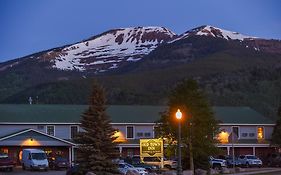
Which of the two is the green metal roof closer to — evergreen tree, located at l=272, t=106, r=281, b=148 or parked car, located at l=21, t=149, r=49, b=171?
evergreen tree, located at l=272, t=106, r=281, b=148

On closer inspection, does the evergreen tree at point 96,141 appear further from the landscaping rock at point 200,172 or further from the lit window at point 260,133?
the lit window at point 260,133

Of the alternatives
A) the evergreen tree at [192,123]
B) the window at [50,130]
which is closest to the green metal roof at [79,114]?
the window at [50,130]

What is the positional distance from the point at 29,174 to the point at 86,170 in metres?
10.8

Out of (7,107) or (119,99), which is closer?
(7,107)

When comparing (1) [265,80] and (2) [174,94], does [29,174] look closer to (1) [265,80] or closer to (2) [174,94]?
(2) [174,94]

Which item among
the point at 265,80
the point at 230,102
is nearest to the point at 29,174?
the point at 230,102

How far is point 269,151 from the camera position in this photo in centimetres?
7844

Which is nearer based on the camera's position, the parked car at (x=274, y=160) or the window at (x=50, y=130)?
the parked car at (x=274, y=160)

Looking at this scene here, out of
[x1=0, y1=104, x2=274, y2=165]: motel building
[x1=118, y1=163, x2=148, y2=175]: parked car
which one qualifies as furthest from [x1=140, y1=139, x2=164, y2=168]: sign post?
[x1=0, y1=104, x2=274, y2=165]: motel building

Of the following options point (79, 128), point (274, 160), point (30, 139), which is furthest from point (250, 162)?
point (30, 139)

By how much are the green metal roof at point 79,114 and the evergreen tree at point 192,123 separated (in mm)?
25403

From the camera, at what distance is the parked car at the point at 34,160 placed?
5600cm

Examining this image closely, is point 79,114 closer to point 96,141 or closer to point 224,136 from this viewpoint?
point 224,136

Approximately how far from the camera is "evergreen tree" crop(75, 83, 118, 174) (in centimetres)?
4103
